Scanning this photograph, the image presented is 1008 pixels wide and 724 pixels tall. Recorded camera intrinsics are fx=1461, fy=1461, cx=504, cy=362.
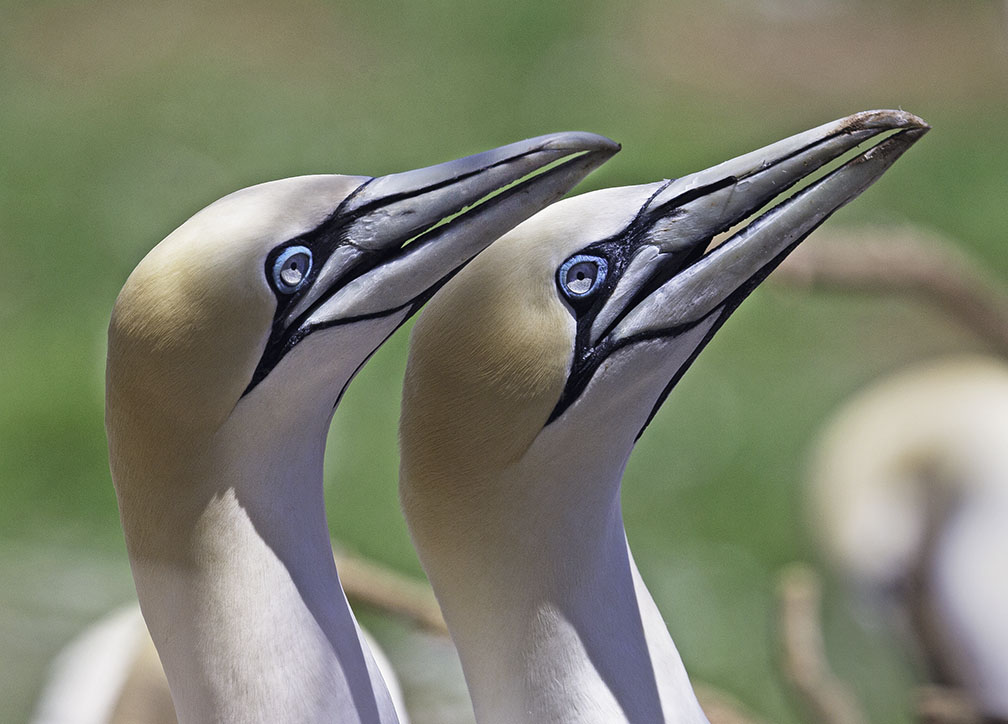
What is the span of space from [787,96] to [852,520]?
3602 mm

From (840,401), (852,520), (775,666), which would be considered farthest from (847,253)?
(840,401)

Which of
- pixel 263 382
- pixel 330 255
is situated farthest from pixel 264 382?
pixel 330 255

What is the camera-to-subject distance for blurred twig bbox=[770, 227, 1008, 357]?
246 cm

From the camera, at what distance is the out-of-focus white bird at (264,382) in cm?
118

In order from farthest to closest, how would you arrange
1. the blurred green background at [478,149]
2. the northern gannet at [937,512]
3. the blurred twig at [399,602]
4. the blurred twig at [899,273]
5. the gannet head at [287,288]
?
the blurred green background at [478,149]
the northern gannet at [937,512]
the blurred twig at [899,273]
the blurred twig at [399,602]
the gannet head at [287,288]

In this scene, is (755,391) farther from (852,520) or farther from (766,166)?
(766,166)

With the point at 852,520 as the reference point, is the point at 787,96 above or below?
above

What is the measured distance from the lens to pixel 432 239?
→ 1.25 m

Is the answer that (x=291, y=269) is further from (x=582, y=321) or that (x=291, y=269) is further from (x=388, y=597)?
(x=388, y=597)

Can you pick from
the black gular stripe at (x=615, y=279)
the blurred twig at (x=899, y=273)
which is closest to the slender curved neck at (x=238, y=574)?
the black gular stripe at (x=615, y=279)

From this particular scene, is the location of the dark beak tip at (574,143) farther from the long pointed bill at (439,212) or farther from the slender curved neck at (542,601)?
the slender curved neck at (542,601)

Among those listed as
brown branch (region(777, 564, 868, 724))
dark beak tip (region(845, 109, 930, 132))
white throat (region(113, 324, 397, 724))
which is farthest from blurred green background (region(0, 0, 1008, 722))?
dark beak tip (region(845, 109, 930, 132))

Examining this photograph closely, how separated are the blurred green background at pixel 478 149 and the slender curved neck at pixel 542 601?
1660 mm

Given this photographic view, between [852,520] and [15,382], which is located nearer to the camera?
[852,520]
